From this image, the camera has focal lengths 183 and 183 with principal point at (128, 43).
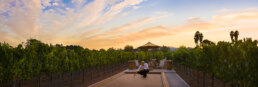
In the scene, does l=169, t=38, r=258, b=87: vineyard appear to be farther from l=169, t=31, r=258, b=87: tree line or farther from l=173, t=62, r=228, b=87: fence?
l=173, t=62, r=228, b=87: fence

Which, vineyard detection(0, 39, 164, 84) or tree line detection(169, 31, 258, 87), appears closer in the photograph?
tree line detection(169, 31, 258, 87)

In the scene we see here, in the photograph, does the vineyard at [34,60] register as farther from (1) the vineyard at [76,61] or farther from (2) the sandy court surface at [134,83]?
(2) the sandy court surface at [134,83]

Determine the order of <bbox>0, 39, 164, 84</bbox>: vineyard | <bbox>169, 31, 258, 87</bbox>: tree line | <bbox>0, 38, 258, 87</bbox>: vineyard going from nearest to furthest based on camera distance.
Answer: <bbox>169, 31, 258, 87</bbox>: tree line, <bbox>0, 38, 258, 87</bbox>: vineyard, <bbox>0, 39, 164, 84</bbox>: vineyard

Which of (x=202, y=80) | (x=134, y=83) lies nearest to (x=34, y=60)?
(x=134, y=83)

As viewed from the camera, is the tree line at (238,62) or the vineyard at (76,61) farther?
the vineyard at (76,61)

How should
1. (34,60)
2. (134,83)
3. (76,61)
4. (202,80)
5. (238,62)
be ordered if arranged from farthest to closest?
(202,80) → (76,61) → (134,83) → (34,60) → (238,62)

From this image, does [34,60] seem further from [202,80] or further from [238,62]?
[202,80]

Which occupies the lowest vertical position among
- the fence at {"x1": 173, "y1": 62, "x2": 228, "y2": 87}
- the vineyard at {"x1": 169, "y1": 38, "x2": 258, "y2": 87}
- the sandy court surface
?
the fence at {"x1": 173, "y1": 62, "x2": 228, "y2": 87}

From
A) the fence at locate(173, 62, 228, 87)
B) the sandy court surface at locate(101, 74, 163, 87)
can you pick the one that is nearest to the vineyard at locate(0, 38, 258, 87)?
the fence at locate(173, 62, 228, 87)

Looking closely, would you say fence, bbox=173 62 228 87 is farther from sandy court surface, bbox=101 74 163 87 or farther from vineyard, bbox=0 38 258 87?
sandy court surface, bbox=101 74 163 87

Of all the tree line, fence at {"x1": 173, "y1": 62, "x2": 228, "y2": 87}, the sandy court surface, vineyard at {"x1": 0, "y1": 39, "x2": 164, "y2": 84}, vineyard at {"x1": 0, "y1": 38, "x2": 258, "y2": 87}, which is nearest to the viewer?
the tree line

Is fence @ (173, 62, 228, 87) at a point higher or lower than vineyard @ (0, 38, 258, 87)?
lower

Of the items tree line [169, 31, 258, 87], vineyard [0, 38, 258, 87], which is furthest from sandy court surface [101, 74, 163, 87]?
tree line [169, 31, 258, 87]

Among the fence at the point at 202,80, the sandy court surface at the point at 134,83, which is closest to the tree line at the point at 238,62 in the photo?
the fence at the point at 202,80
